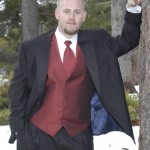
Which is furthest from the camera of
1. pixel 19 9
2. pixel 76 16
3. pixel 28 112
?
pixel 19 9

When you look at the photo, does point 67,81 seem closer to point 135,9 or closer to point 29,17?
point 135,9

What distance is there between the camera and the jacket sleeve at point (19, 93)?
363cm

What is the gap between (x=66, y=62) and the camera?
11.6 ft

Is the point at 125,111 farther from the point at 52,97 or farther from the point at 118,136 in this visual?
the point at 118,136

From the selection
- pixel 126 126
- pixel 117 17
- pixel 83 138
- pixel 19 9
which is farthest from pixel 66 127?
pixel 19 9

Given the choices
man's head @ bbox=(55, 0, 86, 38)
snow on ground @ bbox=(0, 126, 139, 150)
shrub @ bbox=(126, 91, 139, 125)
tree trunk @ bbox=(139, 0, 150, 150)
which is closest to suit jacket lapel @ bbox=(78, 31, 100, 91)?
man's head @ bbox=(55, 0, 86, 38)

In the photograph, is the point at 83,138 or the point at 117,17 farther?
the point at 117,17

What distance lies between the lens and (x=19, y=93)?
368 centimetres

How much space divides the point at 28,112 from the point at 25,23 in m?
12.2

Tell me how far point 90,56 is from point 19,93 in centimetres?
60

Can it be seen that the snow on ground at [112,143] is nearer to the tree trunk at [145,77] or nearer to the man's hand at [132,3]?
the tree trunk at [145,77]

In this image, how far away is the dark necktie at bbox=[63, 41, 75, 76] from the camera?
11.5 ft

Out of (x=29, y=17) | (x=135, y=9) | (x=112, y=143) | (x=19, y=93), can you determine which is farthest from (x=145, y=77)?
(x=29, y=17)

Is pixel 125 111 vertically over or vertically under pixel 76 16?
under
